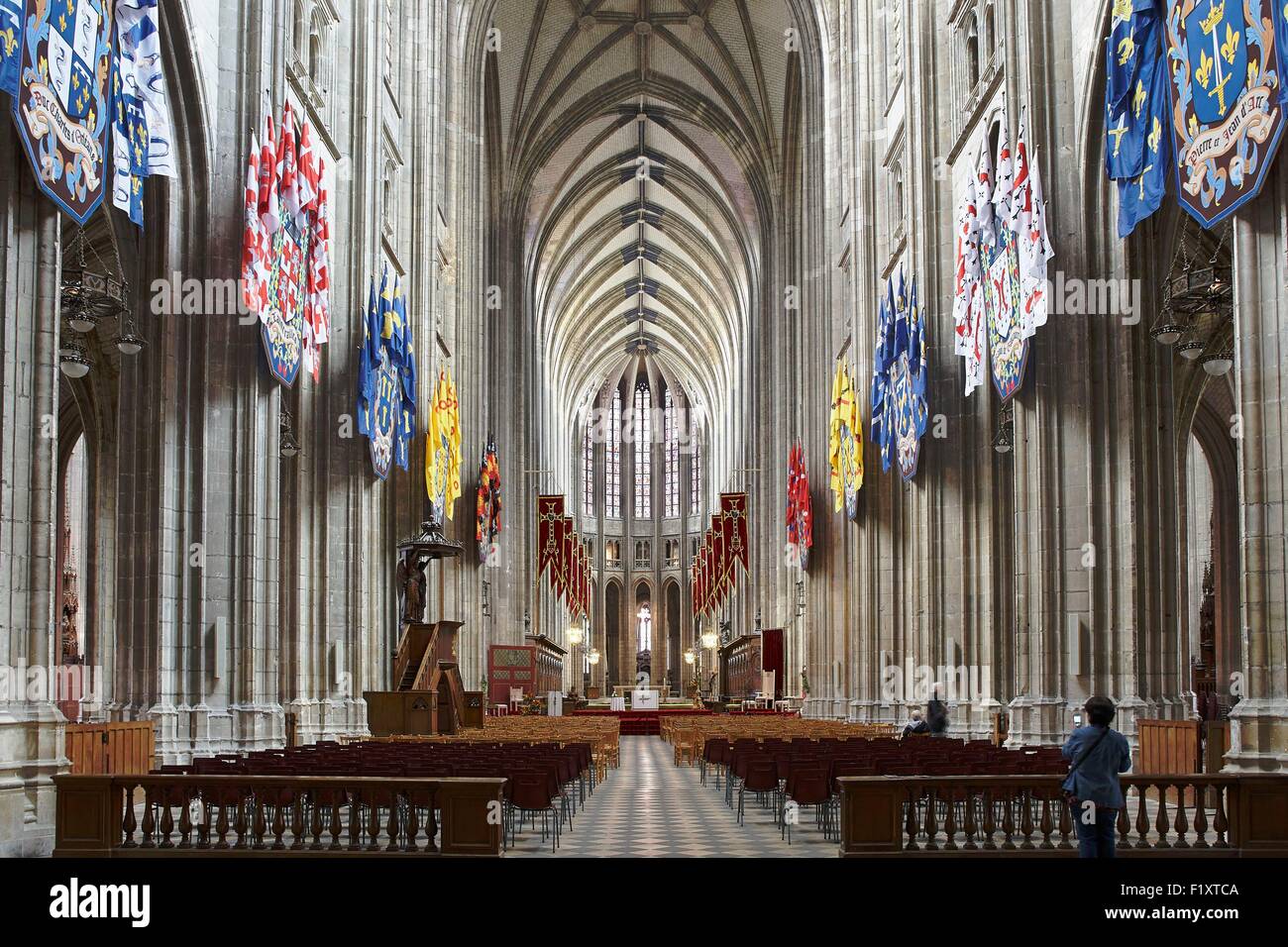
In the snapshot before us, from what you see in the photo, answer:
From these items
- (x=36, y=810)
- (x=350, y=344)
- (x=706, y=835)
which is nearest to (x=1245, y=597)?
(x=706, y=835)

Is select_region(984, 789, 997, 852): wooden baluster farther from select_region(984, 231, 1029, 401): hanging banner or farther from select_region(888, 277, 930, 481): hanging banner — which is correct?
select_region(888, 277, 930, 481): hanging banner

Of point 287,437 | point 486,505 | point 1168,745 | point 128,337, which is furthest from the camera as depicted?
point 486,505

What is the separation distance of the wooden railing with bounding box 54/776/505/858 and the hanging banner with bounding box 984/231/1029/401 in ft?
36.6

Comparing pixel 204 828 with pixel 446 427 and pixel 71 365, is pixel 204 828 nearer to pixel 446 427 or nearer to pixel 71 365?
pixel 71 365

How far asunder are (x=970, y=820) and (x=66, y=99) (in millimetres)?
10189

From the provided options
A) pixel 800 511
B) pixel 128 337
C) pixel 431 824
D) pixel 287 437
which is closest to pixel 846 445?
pixel 800 511

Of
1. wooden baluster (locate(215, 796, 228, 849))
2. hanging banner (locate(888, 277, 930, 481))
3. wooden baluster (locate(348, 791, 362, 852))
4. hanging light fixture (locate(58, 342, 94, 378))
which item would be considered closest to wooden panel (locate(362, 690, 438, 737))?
hanging light fixture (locate(58, 342, 94, 378))

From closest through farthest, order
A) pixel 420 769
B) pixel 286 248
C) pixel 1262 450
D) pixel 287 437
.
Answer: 1. pixel 1262 450
2. pixel 420 769
3. pixel 286 248
4. pixel 287 437

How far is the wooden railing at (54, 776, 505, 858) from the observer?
10.7 metres

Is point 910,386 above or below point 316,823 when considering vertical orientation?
above

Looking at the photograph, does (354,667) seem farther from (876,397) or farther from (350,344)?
(876,397)

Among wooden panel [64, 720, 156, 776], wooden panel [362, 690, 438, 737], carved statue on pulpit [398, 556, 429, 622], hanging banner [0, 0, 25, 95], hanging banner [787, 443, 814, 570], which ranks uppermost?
hanging banner [0, 0, 25, 95]

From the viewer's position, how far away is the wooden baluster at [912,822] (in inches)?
434

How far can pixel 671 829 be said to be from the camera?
1497cm
